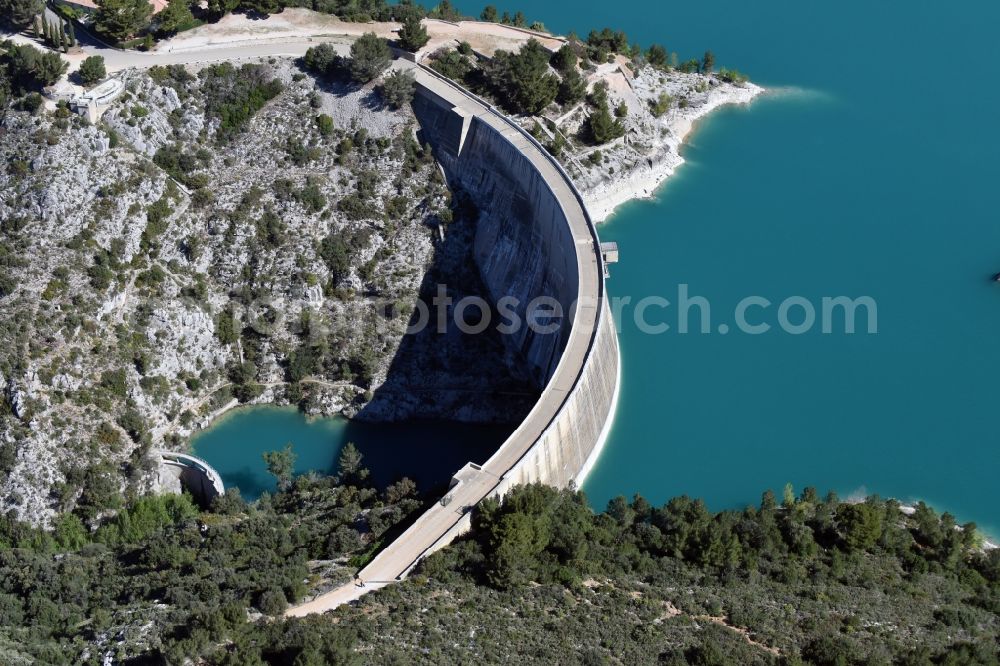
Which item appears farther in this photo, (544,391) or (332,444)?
(332,444)

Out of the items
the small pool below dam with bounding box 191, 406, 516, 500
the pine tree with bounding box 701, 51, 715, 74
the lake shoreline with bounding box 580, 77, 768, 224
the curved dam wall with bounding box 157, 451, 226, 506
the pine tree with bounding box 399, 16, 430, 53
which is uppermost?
the pine tree with bounding box 701, 51, 715, 74

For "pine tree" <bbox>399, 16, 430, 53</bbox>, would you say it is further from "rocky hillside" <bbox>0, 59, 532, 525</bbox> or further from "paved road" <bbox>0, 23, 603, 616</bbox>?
"rocky hillside" <bbox>0, 59, 532, 525</bbox>

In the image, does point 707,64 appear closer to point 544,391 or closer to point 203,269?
point 544,391

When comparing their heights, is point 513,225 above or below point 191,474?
above

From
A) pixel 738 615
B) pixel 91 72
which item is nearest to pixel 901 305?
pixel 738 615

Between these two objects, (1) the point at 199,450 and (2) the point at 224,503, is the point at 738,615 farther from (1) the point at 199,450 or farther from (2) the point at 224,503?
(1) the point at 199,450

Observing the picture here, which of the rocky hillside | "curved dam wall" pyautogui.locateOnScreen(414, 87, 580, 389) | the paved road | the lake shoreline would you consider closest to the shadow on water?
the rocky hillside

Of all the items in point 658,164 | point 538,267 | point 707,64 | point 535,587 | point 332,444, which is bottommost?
point 535,587

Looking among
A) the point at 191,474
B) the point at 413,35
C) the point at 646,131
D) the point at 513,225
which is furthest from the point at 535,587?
the point at 413,35
